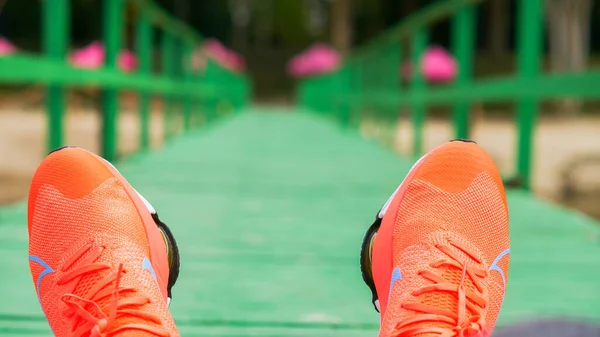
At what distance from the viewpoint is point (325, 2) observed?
26125 mm

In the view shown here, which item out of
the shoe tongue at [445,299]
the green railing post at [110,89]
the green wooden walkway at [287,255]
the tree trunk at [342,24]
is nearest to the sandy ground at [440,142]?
the green railing post at [110,89]

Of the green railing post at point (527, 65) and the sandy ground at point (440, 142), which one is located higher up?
the green railing post at point (527, 65)

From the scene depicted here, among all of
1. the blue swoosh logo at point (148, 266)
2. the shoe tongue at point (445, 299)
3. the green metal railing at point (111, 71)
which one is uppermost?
the green metal railing at point (111, 71)

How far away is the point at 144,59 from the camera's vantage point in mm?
4840

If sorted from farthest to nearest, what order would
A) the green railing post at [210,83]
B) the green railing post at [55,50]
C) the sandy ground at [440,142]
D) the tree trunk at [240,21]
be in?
the tree trunk at [240,21]
the green railing post at [210,83]
the sandy ground at [440,142]
the green railing post at [55,50]

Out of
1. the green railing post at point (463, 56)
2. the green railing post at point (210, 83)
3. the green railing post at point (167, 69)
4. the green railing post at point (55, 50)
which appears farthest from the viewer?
the green railing post at point (210, 83)

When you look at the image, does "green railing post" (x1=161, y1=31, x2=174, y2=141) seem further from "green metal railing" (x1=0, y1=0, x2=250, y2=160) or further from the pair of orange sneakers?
the pair of orange sneakers

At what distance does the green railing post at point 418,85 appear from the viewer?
4.97 metres

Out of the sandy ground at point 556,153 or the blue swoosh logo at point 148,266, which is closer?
the blue swoosh logo at point 148,266

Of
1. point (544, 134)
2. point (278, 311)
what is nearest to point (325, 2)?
point (544, 134)

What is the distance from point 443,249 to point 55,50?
2141 millimetres

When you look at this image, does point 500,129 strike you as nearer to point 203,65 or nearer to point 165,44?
point 203,65

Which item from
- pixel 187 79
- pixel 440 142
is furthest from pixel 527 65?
pixel 187 79

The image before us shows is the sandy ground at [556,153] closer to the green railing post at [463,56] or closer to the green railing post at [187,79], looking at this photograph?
the green railing post at [187,79]
